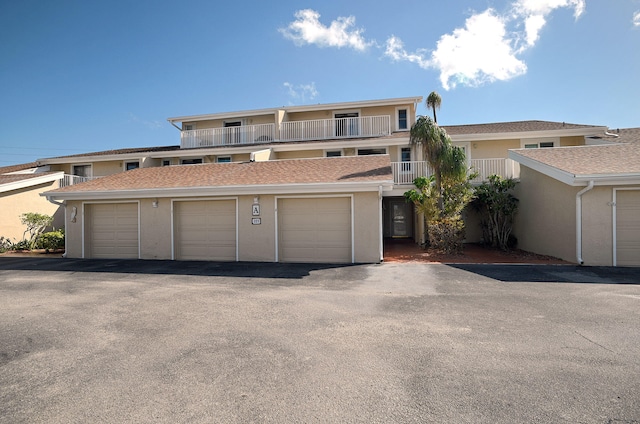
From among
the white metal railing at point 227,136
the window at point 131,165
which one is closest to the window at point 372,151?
the white metal railing at point 227,136

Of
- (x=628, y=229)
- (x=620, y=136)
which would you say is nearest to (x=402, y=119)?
(x=620, y=136)

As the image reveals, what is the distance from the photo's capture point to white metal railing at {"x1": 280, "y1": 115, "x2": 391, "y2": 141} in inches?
754

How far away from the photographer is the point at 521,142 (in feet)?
56.1

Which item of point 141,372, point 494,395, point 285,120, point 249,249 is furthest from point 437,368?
point 285,120

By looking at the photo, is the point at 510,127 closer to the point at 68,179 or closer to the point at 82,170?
the point at 68,179

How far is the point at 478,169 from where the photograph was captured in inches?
607

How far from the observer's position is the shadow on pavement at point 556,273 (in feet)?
25.3

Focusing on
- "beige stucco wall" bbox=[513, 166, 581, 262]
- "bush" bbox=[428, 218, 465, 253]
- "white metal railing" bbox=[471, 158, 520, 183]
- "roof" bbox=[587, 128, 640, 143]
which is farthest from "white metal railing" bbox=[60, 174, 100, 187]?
"roof" bbox=[587, 128, 640, 143]

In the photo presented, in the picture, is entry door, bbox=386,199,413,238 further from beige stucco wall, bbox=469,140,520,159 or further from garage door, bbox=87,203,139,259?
garage door, bbox=87,203,139,259

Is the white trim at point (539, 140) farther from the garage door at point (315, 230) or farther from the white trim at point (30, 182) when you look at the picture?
the white trim at point (30, 182)

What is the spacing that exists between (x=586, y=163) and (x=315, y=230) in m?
9.34

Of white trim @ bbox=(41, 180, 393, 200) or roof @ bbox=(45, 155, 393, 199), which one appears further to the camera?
roof @ bbox=(45, 155, 393, 199)

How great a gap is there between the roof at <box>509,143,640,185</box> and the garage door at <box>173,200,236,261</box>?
11.1m

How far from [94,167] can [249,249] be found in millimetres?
17082
